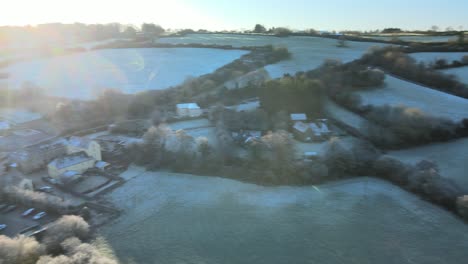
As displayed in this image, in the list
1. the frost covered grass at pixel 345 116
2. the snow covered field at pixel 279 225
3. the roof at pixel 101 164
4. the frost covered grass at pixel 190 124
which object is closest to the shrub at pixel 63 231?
the snow covered field at pixel 279 225

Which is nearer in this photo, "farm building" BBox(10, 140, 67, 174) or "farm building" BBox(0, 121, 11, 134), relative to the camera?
"farm building" BBox(10, 140, 67, 174)

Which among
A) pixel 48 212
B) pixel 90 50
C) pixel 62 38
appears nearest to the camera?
pixel 48 212

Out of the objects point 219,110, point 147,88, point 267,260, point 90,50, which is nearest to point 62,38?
point 90,50

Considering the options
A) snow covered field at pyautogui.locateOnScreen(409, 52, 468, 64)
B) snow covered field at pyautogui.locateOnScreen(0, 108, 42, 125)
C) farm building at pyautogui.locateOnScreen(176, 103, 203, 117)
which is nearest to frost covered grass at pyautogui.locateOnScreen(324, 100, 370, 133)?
farm building at pyautogui.locateOnScreen(176, 103, 203, 117)

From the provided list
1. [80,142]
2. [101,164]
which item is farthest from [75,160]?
[80,142]

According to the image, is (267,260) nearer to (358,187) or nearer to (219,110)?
(358,187)

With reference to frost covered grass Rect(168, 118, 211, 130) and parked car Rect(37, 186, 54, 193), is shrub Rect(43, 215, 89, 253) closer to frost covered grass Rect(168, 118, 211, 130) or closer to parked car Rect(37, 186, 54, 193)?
parked car Rect(37, 186, 54, 193)
